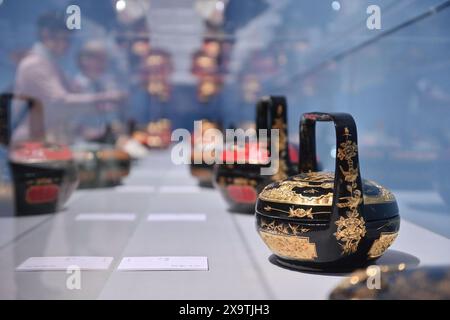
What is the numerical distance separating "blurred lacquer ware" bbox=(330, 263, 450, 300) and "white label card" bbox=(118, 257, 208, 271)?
30 centimetres

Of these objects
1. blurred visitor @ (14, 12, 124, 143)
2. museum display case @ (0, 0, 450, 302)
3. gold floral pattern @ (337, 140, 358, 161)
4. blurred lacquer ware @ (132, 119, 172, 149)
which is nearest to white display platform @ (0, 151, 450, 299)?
museum display case @ (0, 0, 450, 302)

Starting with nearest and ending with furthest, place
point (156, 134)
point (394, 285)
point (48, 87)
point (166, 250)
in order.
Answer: point (394, 285) < point (166, 250) < point (48, 87) < point (156, 134)

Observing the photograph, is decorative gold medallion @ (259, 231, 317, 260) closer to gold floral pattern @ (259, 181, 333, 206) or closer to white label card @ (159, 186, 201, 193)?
gold floral pattern @ (259, 181, 333, 206)

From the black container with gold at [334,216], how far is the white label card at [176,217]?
0.65 metres

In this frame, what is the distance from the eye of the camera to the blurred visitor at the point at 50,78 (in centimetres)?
185

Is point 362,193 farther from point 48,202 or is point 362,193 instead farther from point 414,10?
point 48,202

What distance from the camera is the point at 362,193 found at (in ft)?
3.44

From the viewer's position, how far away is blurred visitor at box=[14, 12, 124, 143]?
1854 mm

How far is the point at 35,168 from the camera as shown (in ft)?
5.85

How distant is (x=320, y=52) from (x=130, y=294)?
→ 5.45 ft

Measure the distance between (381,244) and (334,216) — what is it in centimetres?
13

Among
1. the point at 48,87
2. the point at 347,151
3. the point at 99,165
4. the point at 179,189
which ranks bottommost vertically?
the point at 179,189

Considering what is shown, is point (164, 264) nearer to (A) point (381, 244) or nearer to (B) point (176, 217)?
(A) point (381, 244)

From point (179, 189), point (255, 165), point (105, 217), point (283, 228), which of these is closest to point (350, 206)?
point (283, 228)
